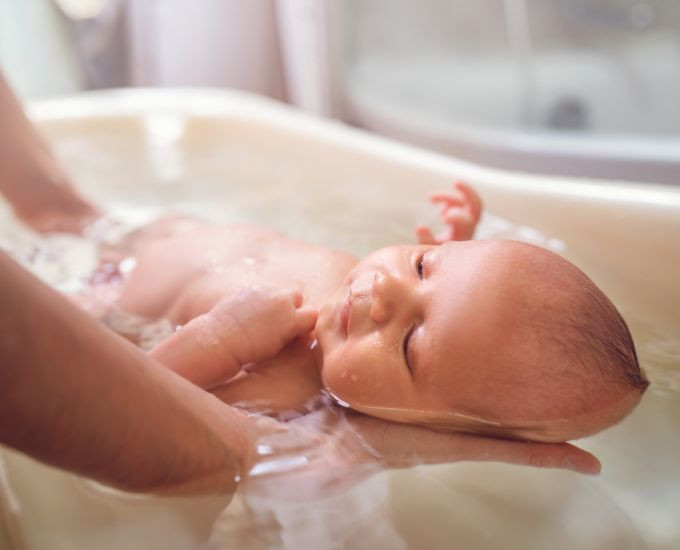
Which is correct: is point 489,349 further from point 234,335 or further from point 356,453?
point 234,335

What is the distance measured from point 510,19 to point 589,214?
5.66 feet

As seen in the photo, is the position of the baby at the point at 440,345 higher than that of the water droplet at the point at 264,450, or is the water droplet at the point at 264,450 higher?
the baby at the point at 440,345

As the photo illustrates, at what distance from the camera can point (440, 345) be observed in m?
0.69

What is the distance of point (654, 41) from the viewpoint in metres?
2.50

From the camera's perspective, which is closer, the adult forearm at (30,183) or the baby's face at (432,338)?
the baby's face at (432,338)

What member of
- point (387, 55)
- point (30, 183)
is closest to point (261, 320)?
point (30, 183)

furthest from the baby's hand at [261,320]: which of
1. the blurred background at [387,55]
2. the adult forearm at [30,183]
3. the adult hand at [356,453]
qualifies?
the blurred background at [387,55]

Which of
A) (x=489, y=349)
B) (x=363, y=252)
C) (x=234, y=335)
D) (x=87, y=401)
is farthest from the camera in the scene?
(x=363, y=252)

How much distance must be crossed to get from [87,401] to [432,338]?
34cm

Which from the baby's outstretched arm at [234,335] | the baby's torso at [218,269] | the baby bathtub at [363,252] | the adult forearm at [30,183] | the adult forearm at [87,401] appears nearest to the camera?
the adult forearm at [87,401]

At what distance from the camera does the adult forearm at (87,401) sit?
44 centimetres

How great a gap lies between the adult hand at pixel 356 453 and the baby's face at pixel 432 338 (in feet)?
0.08

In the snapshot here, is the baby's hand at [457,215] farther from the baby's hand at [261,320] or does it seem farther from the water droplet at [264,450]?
the water droplet at [264,450]

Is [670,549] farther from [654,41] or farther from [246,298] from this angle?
[654,41]
